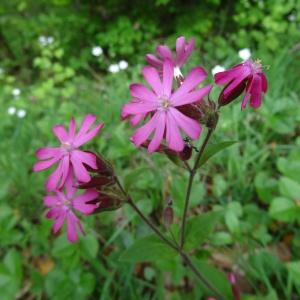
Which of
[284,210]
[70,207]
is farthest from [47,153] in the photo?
[284,210]

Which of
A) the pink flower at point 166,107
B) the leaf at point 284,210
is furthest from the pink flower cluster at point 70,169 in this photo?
the leaf at point 284,210

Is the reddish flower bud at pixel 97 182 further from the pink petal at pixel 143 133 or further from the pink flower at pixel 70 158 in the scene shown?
the pink petal at pixel 143 133

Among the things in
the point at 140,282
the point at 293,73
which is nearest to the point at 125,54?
the point at 293,73

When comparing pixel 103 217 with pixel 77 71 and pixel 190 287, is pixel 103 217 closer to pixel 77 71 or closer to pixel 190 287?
pixel 190 287

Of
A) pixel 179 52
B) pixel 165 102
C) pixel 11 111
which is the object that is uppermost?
pixel 11 111

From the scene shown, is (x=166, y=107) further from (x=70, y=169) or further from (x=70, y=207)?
(x=70, y=207)
